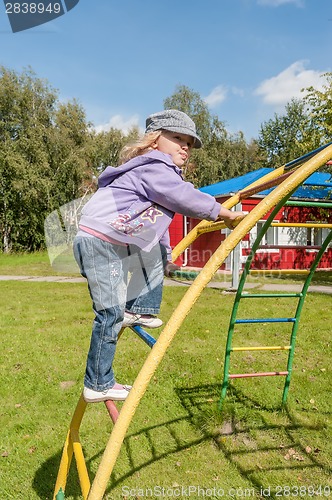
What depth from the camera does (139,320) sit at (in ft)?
7.43

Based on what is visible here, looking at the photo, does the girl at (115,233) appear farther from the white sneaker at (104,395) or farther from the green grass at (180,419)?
the green grass at (180,419)

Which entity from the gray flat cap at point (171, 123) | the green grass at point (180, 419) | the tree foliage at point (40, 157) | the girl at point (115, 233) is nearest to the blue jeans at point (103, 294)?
the girl at point (115, 233)

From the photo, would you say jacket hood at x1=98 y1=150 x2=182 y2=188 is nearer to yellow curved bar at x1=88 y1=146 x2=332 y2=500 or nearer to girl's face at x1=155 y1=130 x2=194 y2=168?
girl's face at x1=155 y1=130 x2=194 y2=168

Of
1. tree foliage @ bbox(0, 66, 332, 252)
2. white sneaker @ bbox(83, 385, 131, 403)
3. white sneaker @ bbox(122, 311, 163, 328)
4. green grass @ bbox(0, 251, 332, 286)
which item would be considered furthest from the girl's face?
tree foliage @ bbox(0, 66, 332, 252)

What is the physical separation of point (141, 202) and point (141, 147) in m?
0.31

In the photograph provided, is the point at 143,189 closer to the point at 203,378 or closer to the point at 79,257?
the point at 79,257

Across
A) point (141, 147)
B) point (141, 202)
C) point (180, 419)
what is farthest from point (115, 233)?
point (180, 419)

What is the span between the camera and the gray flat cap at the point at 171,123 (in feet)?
6.37

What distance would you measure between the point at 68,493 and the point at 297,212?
13.8 m

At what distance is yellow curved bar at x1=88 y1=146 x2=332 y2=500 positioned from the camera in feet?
4.49

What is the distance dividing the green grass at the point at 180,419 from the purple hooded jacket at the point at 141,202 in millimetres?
1957

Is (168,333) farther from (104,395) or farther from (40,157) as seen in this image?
(40,157)

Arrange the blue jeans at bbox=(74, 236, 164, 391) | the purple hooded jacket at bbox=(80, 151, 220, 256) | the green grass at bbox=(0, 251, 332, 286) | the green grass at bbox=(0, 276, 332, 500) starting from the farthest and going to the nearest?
the green grass at bbox=(0, 251, 332, 286)
the green grass at bbox=(0, 276, 332, 500)
the blue jeans at bbox=(74, 236, 164, 391)
the purple hooded jacket at bbox=(80, 151, 220, 256)

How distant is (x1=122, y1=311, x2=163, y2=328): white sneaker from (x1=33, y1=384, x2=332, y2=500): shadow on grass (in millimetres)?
1370
